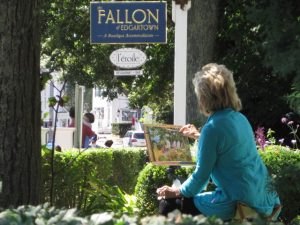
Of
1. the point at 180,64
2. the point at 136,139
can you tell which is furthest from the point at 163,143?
the point at 136,139

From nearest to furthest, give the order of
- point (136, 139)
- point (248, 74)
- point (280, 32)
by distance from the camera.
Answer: point (280, 32), point (248, 74), point (136, 139)

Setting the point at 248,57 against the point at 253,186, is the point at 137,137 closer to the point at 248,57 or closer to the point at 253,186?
the point at 248,57

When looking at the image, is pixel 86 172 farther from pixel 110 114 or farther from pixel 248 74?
pixel 110 114

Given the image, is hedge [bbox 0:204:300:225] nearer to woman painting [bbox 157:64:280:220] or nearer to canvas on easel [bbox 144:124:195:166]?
woman painting [bbox 157:64:280:220]

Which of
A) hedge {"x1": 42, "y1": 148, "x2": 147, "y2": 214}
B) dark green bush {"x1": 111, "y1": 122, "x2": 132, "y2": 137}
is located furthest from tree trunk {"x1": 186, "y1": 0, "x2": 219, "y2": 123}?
dark green bush {"x1": 111, "y1": 122, "x2": 132, "y2": 137}

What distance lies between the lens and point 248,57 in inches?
544

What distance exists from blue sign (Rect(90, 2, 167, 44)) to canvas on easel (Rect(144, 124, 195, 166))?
457cm

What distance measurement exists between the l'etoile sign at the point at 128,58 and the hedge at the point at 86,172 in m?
1.52

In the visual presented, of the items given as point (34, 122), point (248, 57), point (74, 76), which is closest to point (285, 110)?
point (248, 57)

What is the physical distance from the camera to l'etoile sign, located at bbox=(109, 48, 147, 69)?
1107 centimetres

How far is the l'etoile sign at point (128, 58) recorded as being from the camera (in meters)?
11.1

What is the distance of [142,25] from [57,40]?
8.76 m

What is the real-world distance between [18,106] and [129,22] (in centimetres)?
532

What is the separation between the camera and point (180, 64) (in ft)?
30.1
